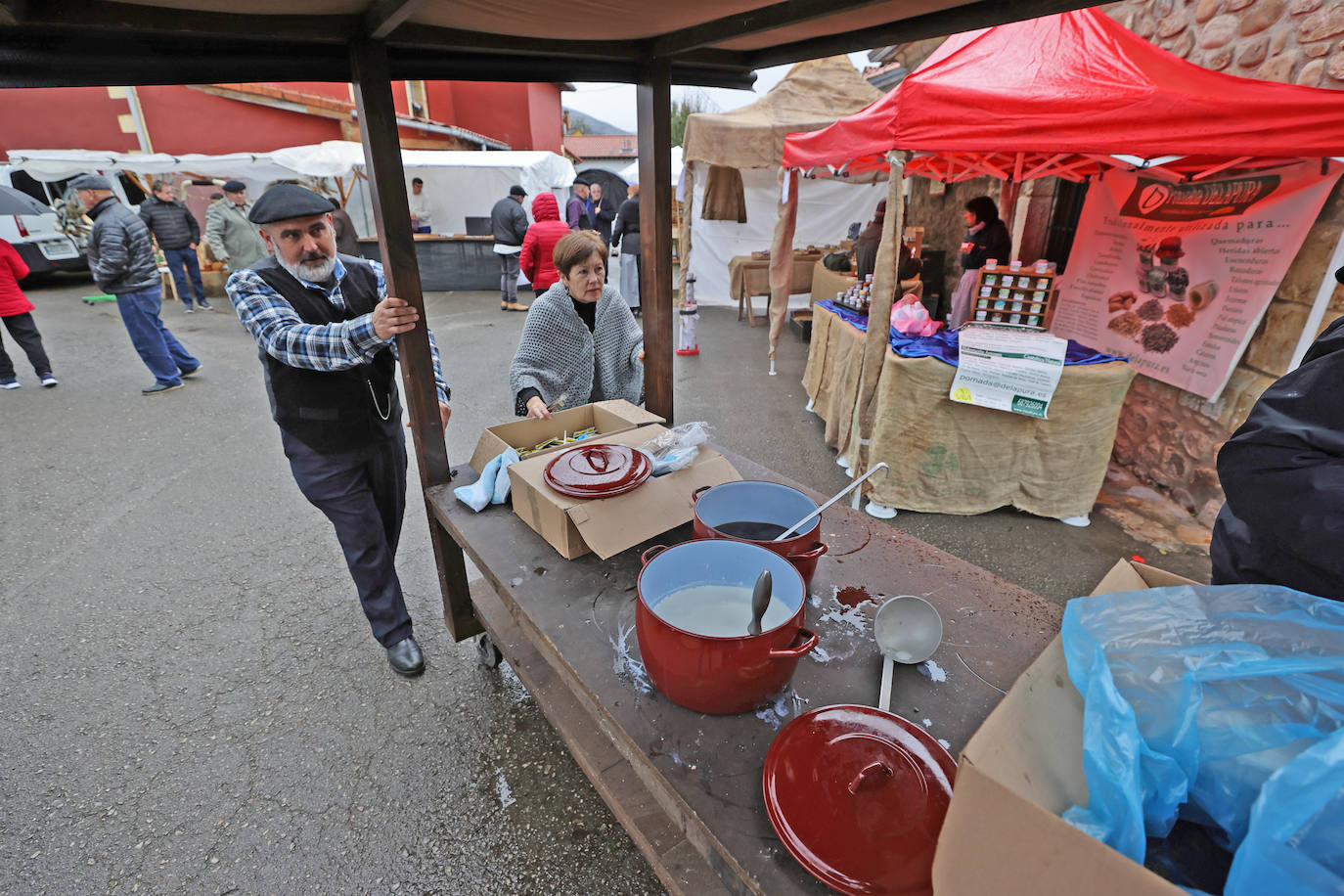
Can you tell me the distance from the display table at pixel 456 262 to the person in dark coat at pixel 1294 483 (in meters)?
11.8

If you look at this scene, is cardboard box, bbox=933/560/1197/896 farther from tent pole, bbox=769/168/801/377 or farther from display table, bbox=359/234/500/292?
display table, bbox=359/234/500/292

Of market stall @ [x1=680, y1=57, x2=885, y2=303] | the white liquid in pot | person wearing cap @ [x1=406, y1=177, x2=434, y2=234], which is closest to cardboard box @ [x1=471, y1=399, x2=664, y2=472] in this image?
the white liquid in pot

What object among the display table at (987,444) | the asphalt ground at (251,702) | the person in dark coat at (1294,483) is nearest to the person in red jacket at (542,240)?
the asphalt ground at (251,702)

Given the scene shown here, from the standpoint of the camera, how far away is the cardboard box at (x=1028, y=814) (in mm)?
543

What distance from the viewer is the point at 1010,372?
10.9 feet

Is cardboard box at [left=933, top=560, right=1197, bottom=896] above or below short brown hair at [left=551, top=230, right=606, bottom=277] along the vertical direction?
below

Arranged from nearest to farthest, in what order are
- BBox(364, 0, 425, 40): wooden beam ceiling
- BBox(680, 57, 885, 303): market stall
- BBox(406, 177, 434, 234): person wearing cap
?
BBox(364, 0, 425, 40): wooden beam ceiling < BBox(680, 57, 885, 303): market stall < BBox(406, 177, 434, 234): person wearing cap

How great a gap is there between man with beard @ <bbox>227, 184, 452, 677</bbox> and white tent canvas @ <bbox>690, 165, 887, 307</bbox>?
880cm

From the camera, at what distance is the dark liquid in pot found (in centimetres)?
133

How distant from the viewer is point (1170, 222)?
3.85m

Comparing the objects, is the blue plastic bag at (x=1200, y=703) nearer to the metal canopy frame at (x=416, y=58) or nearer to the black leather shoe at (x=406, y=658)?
the metal canopy frame at (x=416, y=58)

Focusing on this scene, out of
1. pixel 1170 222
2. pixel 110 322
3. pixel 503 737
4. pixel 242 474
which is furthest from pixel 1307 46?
pixel 110 322

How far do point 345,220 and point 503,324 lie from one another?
2.54 meters

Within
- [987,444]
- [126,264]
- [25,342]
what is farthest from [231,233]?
[987,444]
